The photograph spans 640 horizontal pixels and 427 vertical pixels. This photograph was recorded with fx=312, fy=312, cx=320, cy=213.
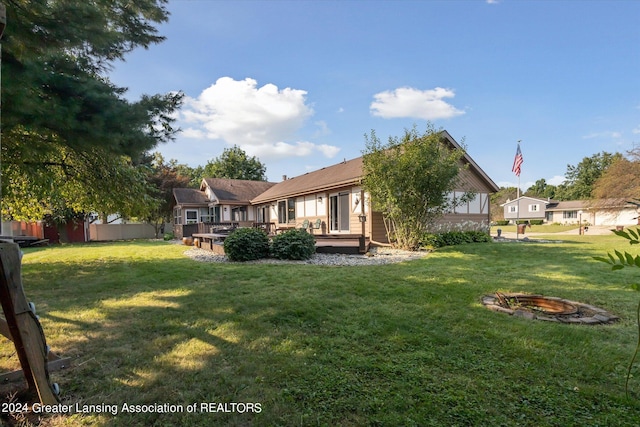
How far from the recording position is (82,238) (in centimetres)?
2188

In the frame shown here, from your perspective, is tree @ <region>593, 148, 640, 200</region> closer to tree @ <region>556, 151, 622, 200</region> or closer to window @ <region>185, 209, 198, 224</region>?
tree @ <region>556, 151, 622, 200</region>

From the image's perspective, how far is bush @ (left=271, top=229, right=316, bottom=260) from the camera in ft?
30.6

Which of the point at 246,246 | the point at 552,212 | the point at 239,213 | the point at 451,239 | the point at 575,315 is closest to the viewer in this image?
the point at 575,315

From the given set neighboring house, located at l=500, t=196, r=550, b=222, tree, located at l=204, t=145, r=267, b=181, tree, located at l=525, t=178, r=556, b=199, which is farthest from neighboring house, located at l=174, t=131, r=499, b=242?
tree, located at l=525, t=178, r=556, b=199

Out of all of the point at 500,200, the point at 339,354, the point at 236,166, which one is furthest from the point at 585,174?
the point at 339,354

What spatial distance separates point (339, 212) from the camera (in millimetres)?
15250

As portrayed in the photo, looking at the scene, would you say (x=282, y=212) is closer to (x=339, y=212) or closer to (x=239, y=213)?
(x=239, y=213)

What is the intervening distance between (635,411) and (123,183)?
9672 mm

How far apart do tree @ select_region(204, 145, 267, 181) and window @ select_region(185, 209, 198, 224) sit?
55.8 ft

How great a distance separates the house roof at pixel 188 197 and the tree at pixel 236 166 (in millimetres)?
15754

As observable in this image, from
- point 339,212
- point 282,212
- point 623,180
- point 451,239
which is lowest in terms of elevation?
point 451,239

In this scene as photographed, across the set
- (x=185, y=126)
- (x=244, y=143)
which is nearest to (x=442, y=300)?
(x=185, y=126)

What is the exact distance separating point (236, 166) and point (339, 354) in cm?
4020

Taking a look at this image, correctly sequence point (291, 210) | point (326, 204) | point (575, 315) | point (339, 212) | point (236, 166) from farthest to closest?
point (236, 166) < point (291, 210) < point (326, 204) < point (339, 212) < point (575, 315)
